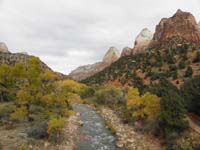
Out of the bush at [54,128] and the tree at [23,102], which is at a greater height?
the tree at [23,102]

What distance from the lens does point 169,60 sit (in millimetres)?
87438

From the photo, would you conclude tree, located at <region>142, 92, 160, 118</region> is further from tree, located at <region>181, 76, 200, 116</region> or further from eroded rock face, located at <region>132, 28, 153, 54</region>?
eroded rock face, located at <region>132, 28, 153, 54</region>

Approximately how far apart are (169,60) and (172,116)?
61.8m

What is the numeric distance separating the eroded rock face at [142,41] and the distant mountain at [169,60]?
19.5 m

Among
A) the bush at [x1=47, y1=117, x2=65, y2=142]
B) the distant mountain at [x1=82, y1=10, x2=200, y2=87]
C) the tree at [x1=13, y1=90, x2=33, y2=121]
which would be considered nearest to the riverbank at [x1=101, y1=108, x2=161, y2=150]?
the bush at [x1=47, y1=117, x2=65, y2=142]

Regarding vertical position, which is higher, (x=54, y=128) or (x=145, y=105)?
(x=145, y=105)

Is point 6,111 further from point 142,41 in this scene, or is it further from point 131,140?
point 142,41

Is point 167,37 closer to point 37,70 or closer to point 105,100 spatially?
point 105,100

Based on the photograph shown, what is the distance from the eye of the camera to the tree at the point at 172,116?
2708 cm

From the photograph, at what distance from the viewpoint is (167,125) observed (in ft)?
92.0

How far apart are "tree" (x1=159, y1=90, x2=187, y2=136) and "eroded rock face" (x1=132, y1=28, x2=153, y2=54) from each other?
123 meters

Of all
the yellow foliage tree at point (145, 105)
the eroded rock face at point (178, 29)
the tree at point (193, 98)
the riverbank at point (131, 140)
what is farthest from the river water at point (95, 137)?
the eroded rock face at point (178, 29)

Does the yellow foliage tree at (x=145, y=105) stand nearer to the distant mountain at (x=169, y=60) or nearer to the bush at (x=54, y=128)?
the bush at (x=54, y=128)

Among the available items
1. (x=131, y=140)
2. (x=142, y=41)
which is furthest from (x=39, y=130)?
(x=142, y=41)
